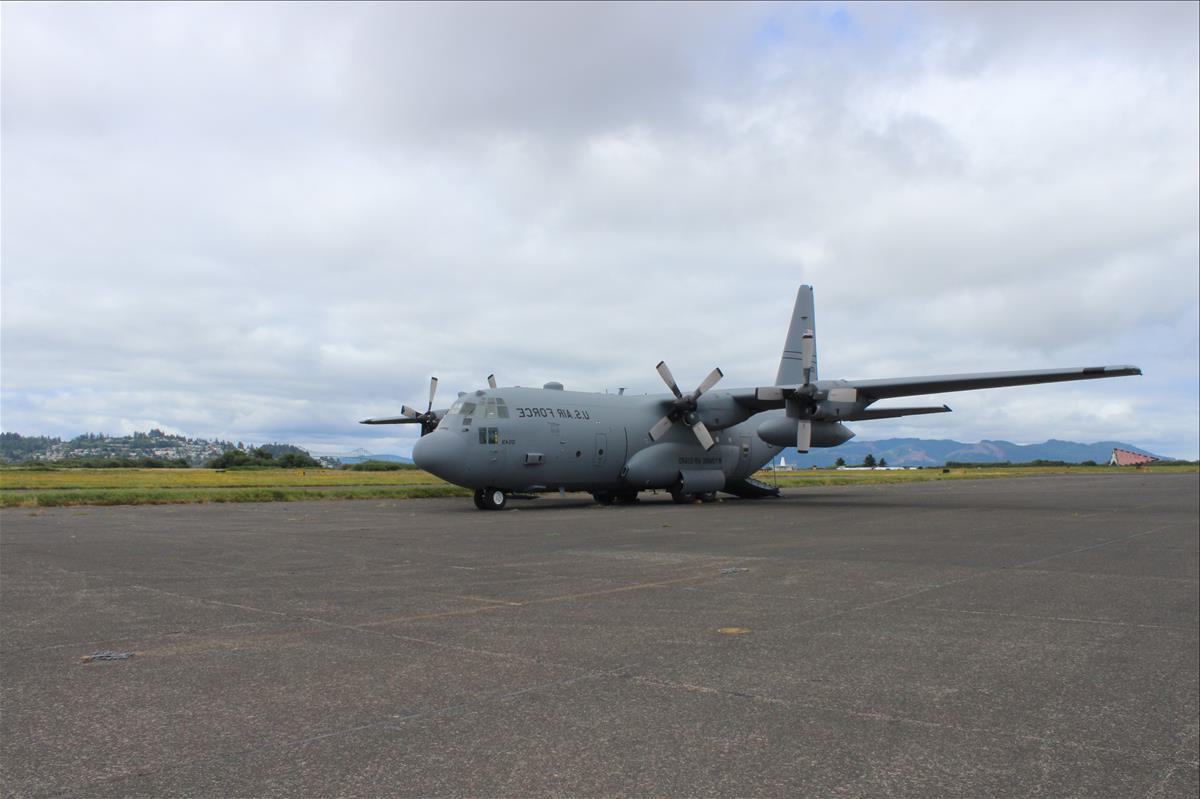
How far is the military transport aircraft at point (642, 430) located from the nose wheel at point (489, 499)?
4 centimetres

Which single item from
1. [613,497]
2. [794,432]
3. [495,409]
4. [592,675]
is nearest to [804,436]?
[794,432]

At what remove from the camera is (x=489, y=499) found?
2775 cm

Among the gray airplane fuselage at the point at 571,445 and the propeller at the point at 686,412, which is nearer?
the gray airplane fuselage at the point at 571,445

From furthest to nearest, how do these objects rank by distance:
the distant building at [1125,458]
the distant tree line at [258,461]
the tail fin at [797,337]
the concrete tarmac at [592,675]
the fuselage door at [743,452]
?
the distant building at [1125,458] < the distant tree line at [258,461] < the tail fin at [797,337] < the fuselage door at [743,452] < the concrete tarmac at [592,675]

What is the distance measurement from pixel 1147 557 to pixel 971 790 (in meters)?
13.5

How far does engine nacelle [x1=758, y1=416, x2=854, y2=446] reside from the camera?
103 feet

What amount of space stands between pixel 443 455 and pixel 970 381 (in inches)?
735

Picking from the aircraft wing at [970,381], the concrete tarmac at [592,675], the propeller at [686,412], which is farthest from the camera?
the propeller at [686,412]

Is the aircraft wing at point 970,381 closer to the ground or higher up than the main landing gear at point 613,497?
higher up

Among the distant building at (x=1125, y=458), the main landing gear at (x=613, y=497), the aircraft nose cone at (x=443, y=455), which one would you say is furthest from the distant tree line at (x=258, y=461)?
the distant building at (x=1125, y=458)

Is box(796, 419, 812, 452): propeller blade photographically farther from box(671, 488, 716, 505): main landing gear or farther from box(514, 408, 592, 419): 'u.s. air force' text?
box(514, 408, 592, 419): 'u.s. air force' text

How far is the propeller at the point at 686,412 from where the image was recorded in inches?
1261

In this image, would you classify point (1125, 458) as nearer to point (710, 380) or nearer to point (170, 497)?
point (710, 380)

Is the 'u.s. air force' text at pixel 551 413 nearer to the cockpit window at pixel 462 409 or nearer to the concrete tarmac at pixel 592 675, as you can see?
the cockpit window at pixel 462 409
